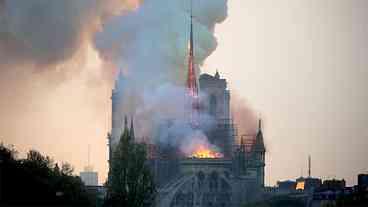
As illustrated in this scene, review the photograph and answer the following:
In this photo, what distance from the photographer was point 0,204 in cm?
18562

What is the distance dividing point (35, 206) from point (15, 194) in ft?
22.7

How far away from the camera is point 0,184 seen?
19850cm

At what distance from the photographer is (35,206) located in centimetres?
19312

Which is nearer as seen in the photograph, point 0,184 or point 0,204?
point 0,204

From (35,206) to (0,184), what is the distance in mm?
6960

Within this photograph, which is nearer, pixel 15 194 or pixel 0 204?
pixel 0 204

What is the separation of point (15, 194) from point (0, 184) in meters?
2.05

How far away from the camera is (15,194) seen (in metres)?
200

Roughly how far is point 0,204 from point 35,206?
8.01m
